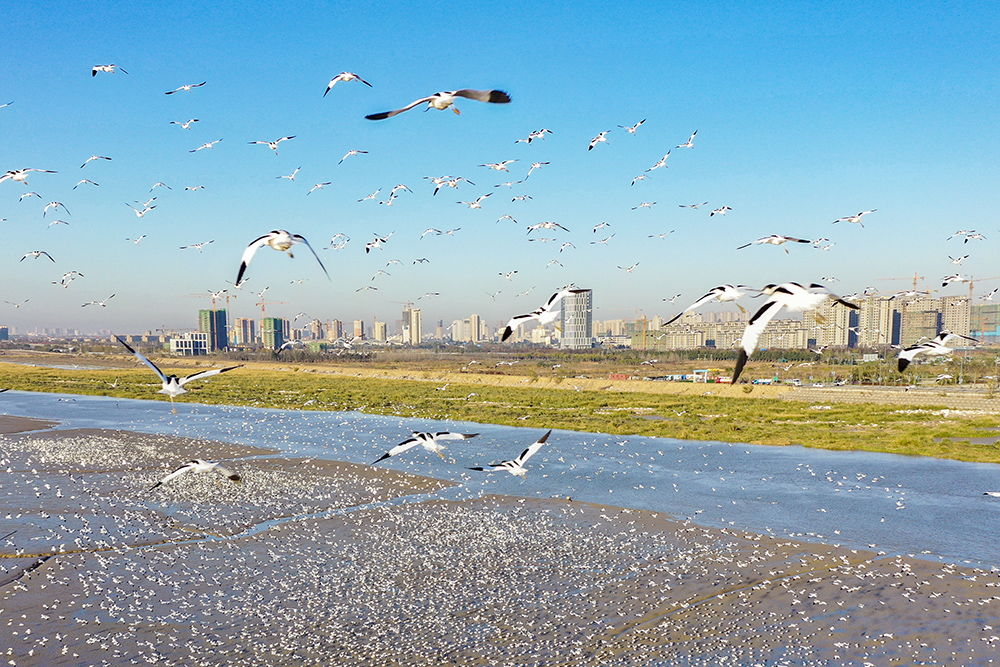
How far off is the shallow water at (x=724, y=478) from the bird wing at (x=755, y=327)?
11572mm

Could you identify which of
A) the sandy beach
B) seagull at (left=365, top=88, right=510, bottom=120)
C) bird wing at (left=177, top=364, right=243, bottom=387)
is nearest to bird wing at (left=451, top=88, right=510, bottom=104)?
seagull at (left=365, top=88, right=510, bottom=120)

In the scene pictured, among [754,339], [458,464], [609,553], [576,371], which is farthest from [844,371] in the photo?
[754,339]

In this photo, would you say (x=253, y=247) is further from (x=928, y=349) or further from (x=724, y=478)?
(x=724, y=478)

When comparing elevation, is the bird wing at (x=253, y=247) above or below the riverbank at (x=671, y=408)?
above

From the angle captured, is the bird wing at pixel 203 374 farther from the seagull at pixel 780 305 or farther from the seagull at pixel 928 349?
the seagull at pixel 928 349

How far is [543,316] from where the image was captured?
11.8 m

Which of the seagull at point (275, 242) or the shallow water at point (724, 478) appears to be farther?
the shallow water at point (724, 478)

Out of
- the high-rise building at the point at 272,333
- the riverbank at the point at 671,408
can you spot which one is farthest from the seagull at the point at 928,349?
the high-rise building at the point at 272,333

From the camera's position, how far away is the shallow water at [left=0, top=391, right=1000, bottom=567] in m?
18.8

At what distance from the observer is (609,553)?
1662 cm

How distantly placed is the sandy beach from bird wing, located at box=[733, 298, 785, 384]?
6.04 metres

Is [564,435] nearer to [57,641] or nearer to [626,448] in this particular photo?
[626,448]

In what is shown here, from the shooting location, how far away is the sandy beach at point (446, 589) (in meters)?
11.6

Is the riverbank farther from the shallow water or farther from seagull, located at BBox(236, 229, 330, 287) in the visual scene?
seagull, located at BBox(236, 229, 330, 287)
